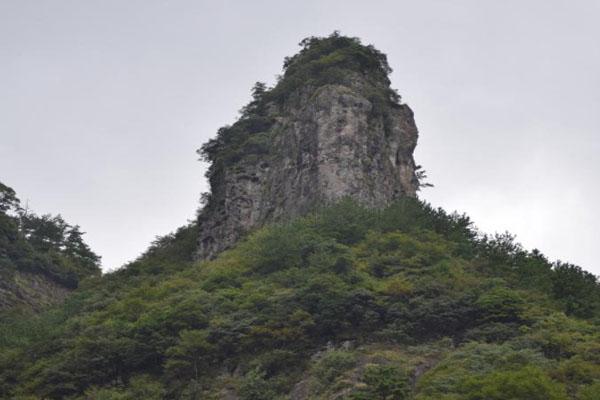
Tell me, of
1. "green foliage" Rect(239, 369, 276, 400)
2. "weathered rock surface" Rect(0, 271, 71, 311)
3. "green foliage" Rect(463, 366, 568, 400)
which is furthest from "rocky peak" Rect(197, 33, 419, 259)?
"green foliage" Rect(463, 366, 568, 400)

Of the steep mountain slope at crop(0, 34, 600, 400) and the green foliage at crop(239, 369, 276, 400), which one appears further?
the green foliage at crop(239, 369, 276, 400)

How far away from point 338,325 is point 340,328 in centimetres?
17

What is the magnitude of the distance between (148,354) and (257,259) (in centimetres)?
1170

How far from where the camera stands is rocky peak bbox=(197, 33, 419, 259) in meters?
60.0

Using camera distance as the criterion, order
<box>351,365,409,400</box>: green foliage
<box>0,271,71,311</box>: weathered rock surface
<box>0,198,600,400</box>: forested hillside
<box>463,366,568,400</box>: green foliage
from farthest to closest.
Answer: <box>0,271,71,311</box>: weathered rock surface → <box>0,198,600,400</box>: forested hillside → <box>351,365,409,400</box>: green foliage → <box>463,366,568,400</box>: green foliage

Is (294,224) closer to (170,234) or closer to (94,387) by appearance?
(94,387)

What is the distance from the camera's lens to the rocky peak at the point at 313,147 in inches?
2362

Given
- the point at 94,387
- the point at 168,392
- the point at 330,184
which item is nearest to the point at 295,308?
the point at 168,392

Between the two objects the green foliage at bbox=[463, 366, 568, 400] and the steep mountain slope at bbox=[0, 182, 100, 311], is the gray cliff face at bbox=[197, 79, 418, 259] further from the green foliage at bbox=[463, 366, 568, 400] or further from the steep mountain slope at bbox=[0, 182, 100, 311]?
the green foliage at bbox=[463, 366, 568, 400]

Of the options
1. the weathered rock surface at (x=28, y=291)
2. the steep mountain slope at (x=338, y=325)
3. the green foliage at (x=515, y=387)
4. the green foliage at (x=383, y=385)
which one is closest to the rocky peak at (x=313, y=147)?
the steep mountain slope at (x=338, y=325)

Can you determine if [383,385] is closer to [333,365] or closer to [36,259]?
[333,365]

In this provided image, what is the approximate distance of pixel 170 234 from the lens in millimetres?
73750

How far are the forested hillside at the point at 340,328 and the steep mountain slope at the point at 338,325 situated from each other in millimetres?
78

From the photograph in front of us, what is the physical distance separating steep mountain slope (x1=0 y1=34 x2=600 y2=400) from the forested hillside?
0.26 ft
